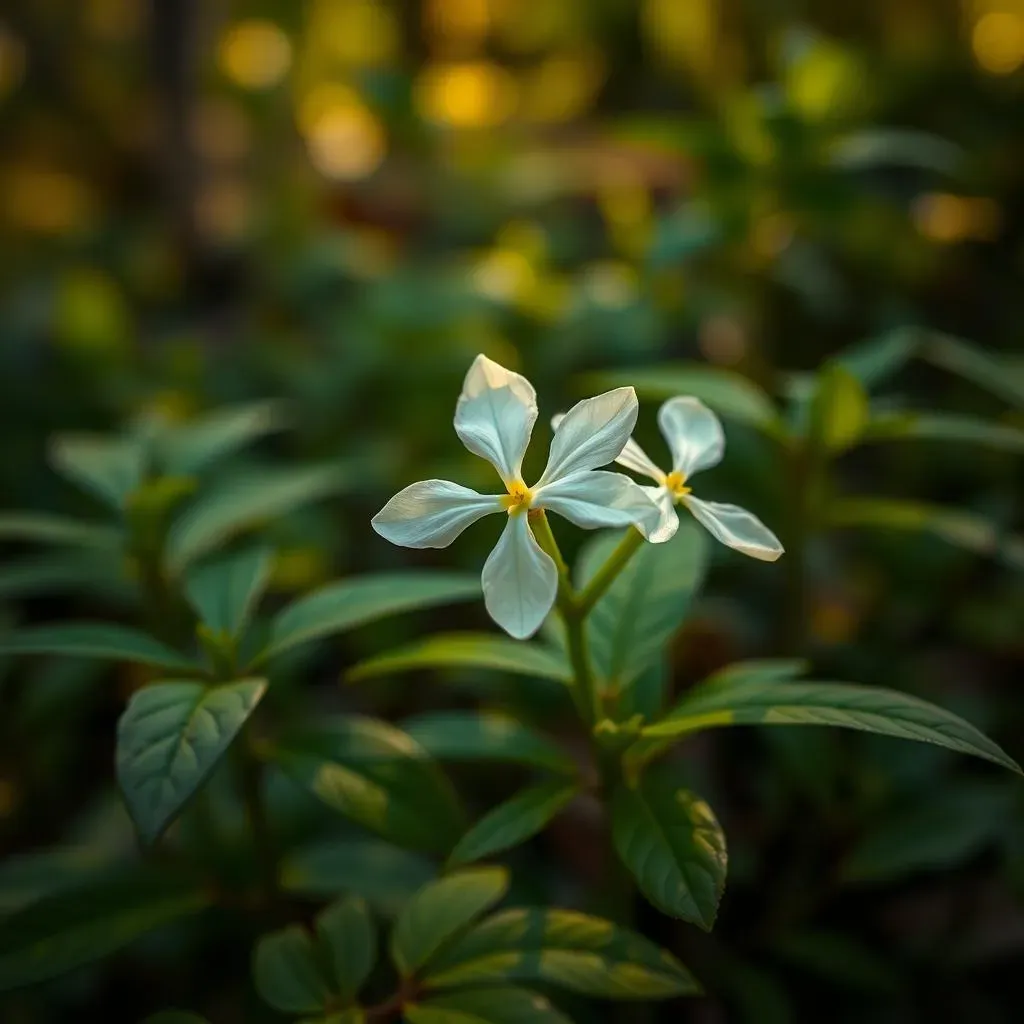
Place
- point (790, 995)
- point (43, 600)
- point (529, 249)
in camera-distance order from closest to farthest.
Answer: point (790, 995) < point (43, 600) < point (529, 249)

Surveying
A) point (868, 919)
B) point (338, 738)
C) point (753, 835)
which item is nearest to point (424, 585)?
point (338, 738)

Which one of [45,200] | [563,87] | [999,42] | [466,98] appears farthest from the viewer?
[563,87]

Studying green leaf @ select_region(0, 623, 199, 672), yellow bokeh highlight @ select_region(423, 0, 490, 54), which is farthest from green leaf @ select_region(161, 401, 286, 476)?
yellow bokeh highlight @ select_region(423, 0, 490, 54)

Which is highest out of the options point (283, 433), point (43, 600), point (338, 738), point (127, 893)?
point (338, 738)

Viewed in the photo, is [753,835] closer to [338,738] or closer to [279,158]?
[338,738]

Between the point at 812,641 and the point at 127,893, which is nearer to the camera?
the point at 127,893

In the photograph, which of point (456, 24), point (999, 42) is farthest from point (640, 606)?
point (456, 24)

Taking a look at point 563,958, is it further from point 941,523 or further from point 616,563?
point 941,523
